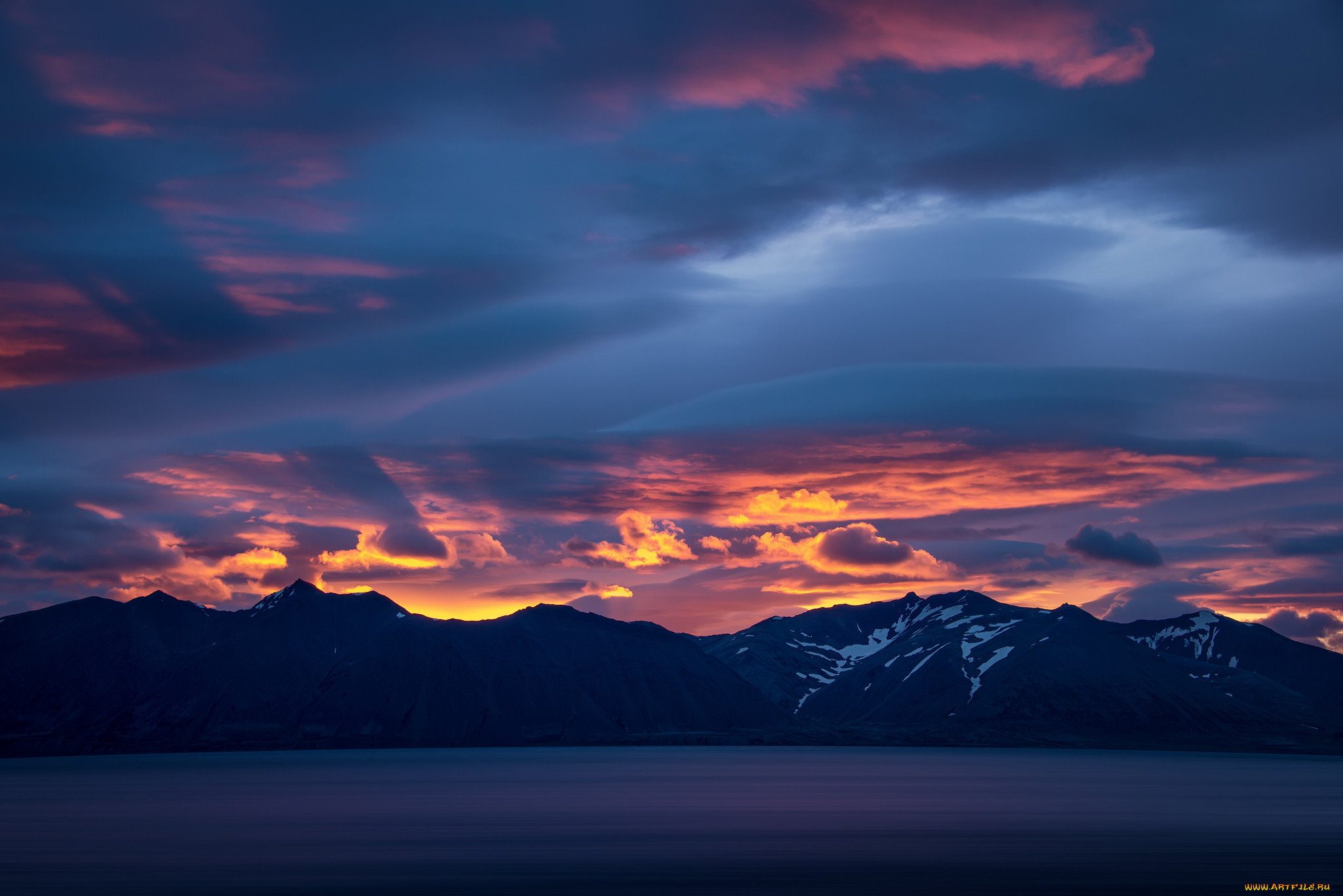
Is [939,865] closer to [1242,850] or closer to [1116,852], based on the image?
[1116,852]

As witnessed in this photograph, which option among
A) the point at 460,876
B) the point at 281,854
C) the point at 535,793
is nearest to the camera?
the point at 460,876

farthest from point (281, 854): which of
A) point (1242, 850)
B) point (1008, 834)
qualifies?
point (1242, 850)

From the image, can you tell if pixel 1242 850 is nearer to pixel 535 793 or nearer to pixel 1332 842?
pixel 1332 842

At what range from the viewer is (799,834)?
89.8 m

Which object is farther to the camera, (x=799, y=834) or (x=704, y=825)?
(x=704, y=825)

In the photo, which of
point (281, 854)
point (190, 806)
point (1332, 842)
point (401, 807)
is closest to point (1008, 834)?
point (1332, 842)

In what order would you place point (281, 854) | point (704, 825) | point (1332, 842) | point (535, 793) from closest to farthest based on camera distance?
point (281, 854), point (1332, 842), point (704, 825), point (535, 793)

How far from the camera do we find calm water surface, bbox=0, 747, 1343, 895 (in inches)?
2457

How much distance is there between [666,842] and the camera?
84.2 m

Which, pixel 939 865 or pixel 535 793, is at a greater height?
Answer: pixel 939 865

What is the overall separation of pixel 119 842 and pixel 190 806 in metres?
44.6

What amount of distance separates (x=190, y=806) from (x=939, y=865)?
93.0 m

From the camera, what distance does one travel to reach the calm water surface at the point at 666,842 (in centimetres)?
6241

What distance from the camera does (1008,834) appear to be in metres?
90.4
